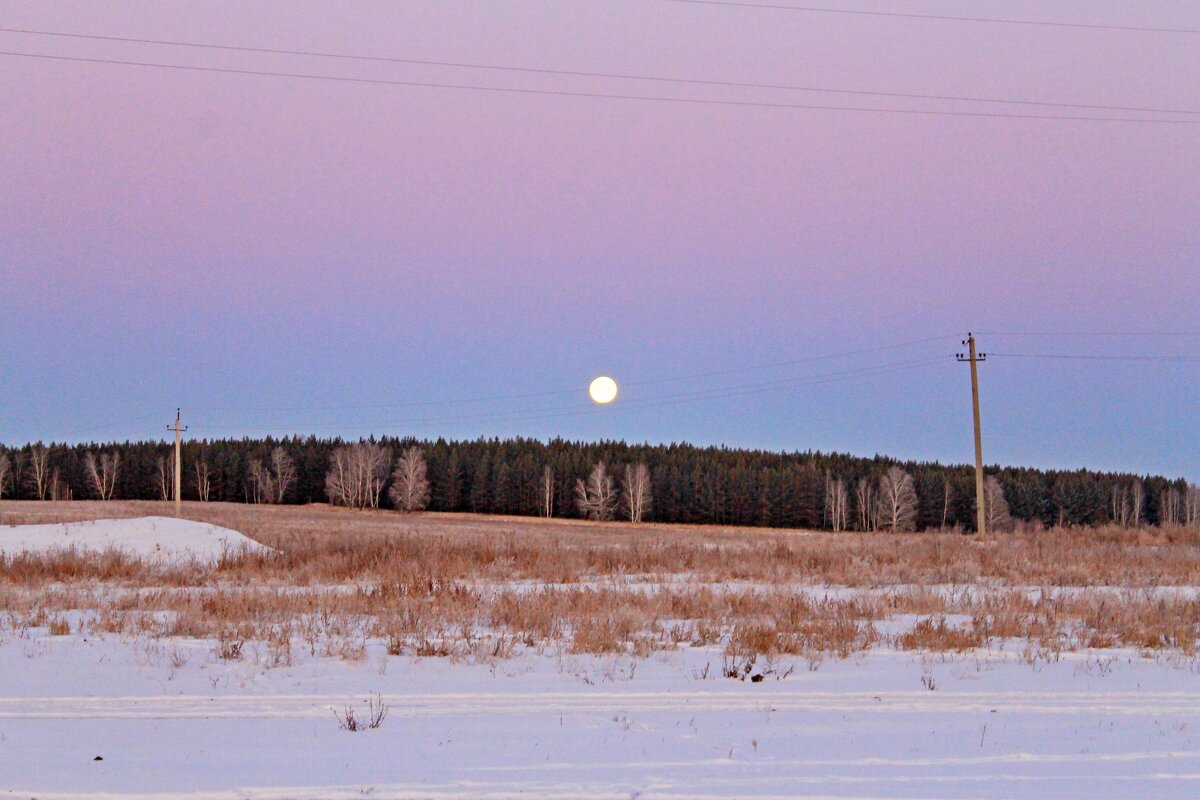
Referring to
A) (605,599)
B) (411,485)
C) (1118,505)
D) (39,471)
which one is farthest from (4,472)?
(1118,505)

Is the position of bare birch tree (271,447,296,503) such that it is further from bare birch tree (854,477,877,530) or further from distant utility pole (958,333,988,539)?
distant utility pole (958,333,988,539)

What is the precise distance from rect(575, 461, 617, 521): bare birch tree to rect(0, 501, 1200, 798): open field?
268 ft

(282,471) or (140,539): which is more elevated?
(282,471)

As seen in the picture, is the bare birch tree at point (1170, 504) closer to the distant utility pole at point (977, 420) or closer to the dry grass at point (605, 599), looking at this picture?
the distant utility pole at point (977, 420)

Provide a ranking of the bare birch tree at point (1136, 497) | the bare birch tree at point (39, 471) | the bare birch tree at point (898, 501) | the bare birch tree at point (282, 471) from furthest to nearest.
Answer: the bare birch tree at point (39, 471) → the bare birch tree at point (1136, 497) → the bare birch tree at point (282, 471) → the bare birch tree at point (898, 501)

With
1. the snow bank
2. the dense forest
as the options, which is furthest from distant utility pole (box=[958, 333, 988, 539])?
the dense forest

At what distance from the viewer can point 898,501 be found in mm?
99188

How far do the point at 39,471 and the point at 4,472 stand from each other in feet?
23.0

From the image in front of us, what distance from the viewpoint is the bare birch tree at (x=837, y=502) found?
3963 inches

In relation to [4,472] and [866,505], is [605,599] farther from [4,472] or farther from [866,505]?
[4,472]

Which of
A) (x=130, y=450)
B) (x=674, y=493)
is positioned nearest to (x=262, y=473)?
(x=130, y=450)

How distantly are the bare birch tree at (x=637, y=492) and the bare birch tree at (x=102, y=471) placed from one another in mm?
63428

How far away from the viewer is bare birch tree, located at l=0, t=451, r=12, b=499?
11662 cm

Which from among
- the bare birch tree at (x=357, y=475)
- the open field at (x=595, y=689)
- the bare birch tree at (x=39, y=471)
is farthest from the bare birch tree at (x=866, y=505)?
the bare birch tree at (x=39, y=471)
